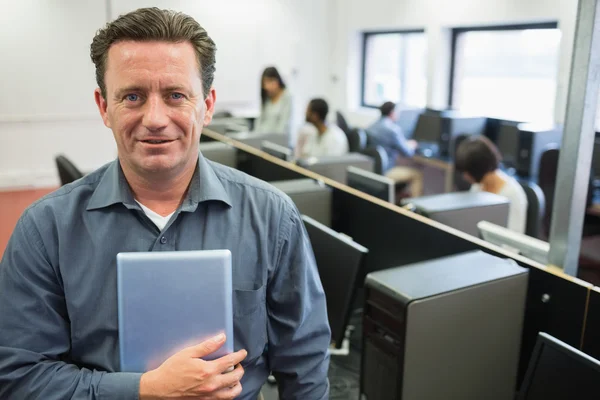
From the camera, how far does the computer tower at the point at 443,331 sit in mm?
1232

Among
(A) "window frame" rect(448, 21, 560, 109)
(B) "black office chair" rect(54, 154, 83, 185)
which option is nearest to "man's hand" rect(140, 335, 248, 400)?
(B) "black office chair" rect(54, 154, 83, 185)

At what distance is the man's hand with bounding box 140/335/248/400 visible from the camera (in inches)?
38.4

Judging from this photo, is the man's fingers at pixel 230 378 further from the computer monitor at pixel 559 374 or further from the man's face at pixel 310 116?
the man's face at pixel 310 116

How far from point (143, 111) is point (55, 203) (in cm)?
25

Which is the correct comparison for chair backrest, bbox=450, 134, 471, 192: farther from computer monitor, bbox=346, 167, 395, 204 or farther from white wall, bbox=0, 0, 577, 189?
computer monitor, bbox=346, 167, 395, 204

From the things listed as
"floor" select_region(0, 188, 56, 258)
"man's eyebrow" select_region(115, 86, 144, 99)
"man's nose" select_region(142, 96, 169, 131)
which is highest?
"man's eyebrow" select_region(115, 86, 144, 99)

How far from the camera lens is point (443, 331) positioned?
1.25 metres

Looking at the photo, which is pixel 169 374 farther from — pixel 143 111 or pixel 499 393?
pixel 499 393

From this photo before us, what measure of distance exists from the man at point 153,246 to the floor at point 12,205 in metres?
3.98

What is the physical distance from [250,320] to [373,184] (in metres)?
1.56

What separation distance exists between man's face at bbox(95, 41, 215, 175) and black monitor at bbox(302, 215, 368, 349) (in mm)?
787

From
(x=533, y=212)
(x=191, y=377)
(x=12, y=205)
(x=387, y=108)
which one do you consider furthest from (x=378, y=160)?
(x=12, y=205)

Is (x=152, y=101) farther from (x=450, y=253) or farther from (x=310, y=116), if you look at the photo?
(x=310, y=116)

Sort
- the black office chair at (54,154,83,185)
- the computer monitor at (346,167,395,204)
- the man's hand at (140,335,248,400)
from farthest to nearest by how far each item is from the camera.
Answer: the black office chair at (54,154,83,185), the computer monitor at (346,167,395,204), the man's hand at (140,335,248,400)
